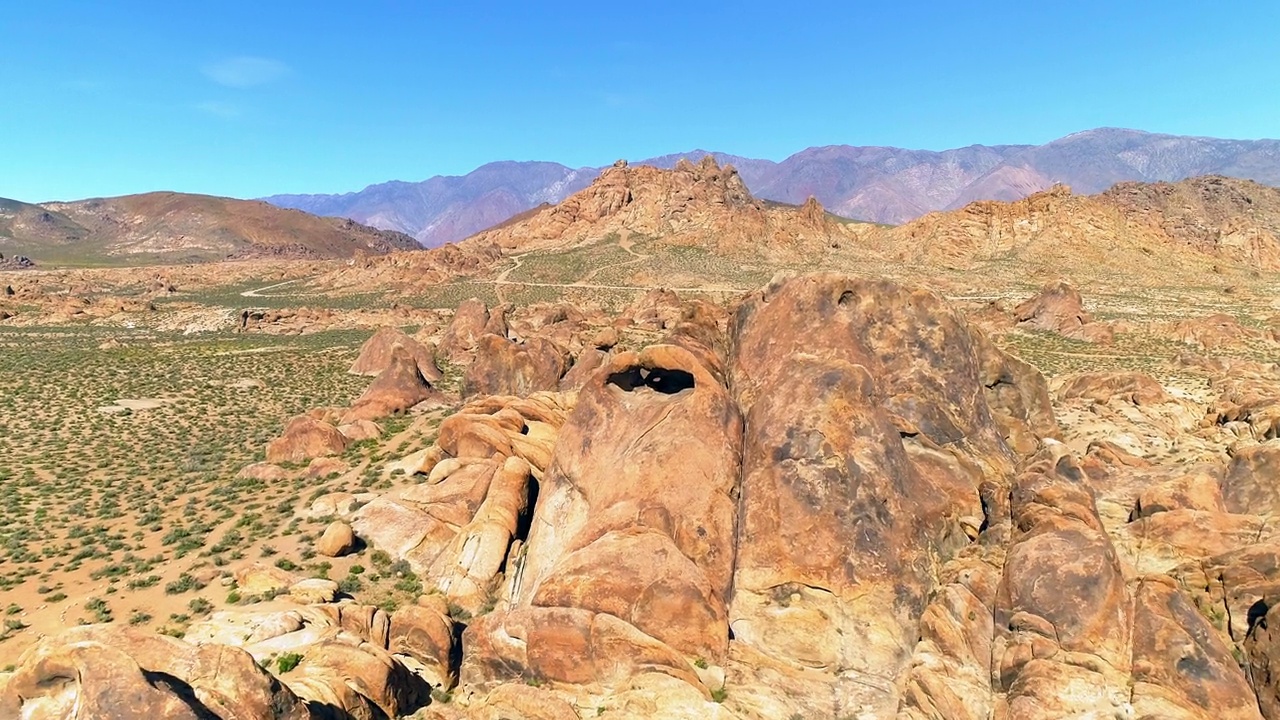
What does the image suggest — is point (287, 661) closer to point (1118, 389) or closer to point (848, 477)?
point (848, 477)

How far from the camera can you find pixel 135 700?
10414mm

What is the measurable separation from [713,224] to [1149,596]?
13848 cm

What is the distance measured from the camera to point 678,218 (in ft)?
501

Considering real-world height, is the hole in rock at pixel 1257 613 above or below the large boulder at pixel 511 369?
below

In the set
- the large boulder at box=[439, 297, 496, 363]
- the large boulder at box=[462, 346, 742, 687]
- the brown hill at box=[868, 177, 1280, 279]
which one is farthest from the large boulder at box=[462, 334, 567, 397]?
the brown hill at box=[868, 177, 1280, 279]

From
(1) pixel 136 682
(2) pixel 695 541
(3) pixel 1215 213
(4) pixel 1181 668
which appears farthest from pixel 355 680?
(3) pixel 1215 213

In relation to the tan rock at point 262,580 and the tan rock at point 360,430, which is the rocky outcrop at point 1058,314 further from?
the tan rock at point 262,580

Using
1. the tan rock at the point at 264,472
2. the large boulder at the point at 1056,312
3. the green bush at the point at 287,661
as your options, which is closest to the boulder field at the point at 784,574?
the green bush at the point at 287,661

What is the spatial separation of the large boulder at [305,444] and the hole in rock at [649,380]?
1923 cm

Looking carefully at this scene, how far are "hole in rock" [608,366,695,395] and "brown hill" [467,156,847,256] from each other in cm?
12136

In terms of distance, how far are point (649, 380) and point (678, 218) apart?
5368 inches

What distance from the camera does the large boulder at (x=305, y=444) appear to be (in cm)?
3250

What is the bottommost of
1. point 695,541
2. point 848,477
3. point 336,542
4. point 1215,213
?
point 336,542

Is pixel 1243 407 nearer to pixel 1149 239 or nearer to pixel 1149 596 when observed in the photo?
pixel 1149 596
